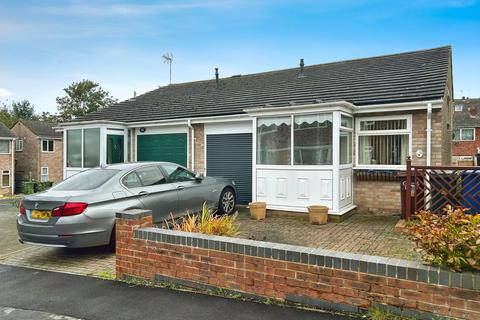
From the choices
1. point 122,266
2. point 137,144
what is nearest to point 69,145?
point 137,144

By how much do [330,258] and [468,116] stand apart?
42582mm

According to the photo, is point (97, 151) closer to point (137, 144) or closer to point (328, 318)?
point (137, 144)

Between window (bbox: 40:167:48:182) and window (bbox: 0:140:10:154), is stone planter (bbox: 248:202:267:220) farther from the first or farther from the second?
window (bbox: 40:167:48:182)

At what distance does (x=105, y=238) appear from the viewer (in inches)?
221

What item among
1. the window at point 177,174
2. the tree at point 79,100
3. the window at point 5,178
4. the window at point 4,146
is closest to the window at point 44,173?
the window at point 5,178

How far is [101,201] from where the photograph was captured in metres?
5.64

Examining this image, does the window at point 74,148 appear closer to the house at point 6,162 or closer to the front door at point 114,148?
the front door at point 114,148

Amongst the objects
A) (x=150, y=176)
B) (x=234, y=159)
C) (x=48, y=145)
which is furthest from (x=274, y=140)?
(x=48, y=145)

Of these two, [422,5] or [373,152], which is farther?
[422,5]

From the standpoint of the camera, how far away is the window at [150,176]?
663 centimetres

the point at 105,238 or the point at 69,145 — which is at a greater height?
the point at 69,145

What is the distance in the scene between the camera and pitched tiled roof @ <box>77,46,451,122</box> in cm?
939

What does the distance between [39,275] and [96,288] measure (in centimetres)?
126

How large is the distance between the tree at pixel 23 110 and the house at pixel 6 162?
90.8 feet
